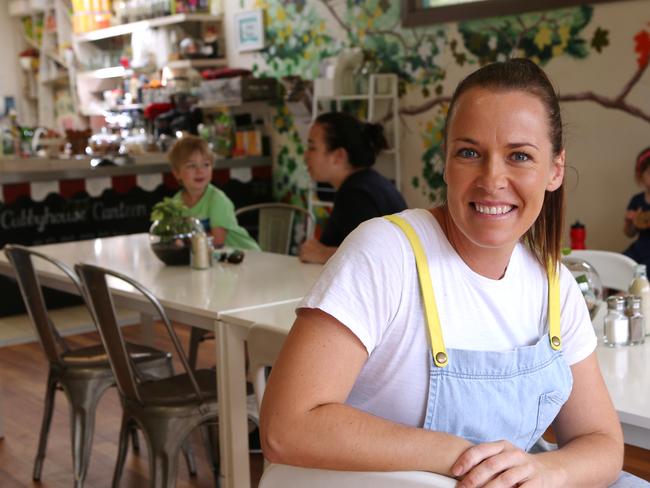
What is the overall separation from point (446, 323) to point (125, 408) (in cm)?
164

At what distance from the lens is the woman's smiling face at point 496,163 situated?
130cm

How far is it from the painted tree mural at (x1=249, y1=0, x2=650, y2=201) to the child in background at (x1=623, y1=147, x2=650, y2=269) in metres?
0.35

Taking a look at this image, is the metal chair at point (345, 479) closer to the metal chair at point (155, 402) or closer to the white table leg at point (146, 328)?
the metal chair at point (155, 402)

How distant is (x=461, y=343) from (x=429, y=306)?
8 cm

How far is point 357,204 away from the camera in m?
3.41

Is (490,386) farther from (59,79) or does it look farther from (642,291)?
(59,79)

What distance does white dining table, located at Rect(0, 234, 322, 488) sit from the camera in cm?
249

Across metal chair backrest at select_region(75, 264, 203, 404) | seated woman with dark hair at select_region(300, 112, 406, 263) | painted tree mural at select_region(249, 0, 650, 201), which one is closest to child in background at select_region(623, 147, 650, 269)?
painted tree mural at select_region(249, 0, 650, 201)

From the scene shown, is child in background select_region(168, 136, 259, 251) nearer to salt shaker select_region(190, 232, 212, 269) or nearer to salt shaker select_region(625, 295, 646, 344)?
salt shaker select_region(190, 232, 212, 269)

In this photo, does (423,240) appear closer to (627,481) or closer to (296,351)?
(296,351)

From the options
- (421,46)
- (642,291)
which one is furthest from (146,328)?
(642,291)

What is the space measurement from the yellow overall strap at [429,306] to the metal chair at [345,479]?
0.66 feet

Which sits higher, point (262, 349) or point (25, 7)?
point (25, 7)

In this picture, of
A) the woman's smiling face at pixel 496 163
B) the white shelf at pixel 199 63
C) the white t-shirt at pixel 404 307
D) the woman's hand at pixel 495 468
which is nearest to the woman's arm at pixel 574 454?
the woman's hand at pixel 495 468
